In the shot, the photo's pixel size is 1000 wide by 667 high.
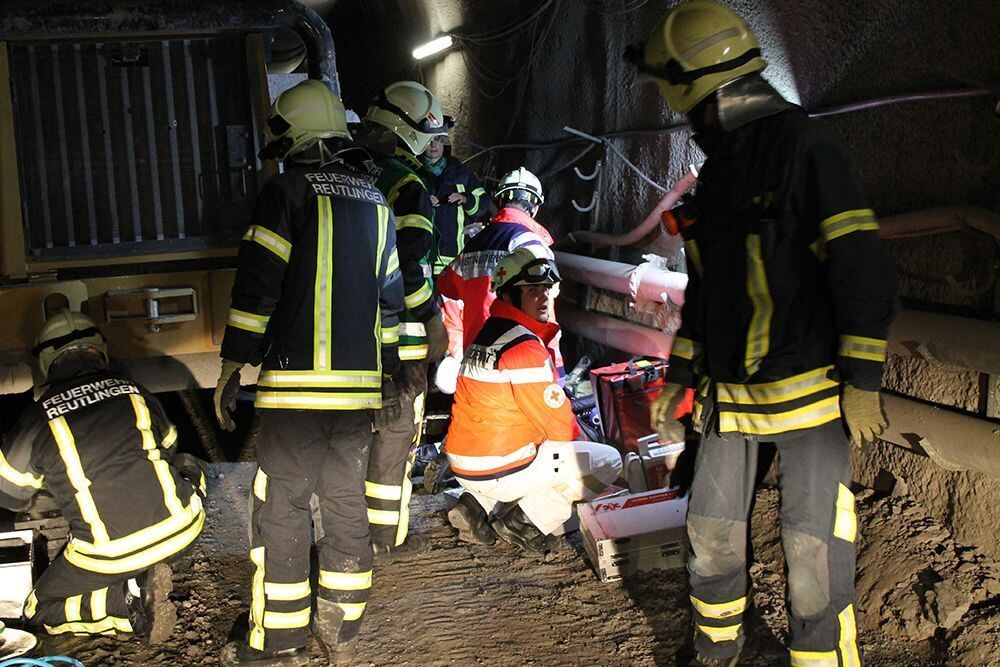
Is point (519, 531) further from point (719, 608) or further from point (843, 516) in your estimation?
point (843, 516)

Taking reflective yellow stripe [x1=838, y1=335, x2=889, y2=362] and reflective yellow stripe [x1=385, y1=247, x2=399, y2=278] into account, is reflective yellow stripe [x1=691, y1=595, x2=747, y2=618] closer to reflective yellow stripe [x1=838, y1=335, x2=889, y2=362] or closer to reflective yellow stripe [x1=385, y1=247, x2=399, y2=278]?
reflective yellow stripe [x1=838, y1=335, x2=889, y2=362]

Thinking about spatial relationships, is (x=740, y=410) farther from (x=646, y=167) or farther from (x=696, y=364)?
(x=646, y=167)

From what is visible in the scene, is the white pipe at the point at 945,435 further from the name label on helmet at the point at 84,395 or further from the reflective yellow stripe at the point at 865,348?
the name label on helmet at the point at 84,395

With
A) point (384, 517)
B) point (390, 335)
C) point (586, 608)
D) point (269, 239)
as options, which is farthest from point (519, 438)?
point (269, 239)

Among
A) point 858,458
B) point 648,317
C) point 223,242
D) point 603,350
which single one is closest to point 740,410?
point 858,458

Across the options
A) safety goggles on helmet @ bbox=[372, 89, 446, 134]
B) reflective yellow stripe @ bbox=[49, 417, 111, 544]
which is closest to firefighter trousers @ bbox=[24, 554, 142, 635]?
reflective yellow stripe @ bbox=[49, 417, 111, 544]

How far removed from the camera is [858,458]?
4.07 metres

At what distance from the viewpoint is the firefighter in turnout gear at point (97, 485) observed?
3.29m

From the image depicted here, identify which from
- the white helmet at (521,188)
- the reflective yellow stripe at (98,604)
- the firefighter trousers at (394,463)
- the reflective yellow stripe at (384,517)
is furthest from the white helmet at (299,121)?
the white helmet at (521,188)

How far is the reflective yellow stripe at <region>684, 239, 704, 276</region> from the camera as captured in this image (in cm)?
275

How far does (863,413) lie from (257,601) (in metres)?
2.24

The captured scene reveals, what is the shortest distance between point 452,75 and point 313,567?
926 cm

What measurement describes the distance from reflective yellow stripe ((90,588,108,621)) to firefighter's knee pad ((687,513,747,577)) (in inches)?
92.8

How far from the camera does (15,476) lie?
331 centimetres
